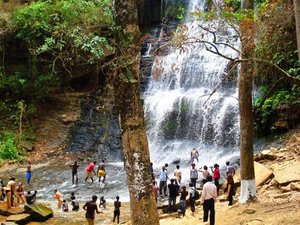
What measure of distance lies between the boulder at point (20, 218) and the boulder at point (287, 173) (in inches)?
323

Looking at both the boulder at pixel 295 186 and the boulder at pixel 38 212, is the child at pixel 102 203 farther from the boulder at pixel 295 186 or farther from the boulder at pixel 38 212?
the boulder at pixel 295 186

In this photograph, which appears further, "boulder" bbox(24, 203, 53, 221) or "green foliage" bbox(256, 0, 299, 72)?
"boulder" bbox(24, 203, 53, 221)

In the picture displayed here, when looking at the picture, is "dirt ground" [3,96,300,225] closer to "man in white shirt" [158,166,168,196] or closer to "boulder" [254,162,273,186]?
"boulder" [254,162,273,186]

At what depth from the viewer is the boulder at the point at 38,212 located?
13977mm

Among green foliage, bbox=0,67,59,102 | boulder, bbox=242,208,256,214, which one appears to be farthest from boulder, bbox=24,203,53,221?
green foliage, bbox=0,67,59,102

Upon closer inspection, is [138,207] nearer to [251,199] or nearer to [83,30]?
[83,30]

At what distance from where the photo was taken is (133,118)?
5.14m

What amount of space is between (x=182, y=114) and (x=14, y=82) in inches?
435

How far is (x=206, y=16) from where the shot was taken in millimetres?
9227

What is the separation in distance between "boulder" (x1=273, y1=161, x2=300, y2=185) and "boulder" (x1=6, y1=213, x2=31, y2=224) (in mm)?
8197

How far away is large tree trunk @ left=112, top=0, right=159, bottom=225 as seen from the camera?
507cm

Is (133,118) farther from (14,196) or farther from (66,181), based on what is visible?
(66,181)

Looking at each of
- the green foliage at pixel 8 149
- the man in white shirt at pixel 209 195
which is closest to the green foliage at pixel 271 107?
the man in white shirt at pixel 209 195

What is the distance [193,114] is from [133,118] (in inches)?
767
